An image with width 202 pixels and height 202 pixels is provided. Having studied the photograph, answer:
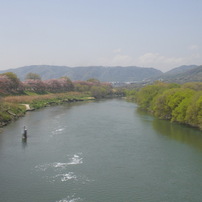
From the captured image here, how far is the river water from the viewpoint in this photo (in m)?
16.4

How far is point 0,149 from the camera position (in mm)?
25047

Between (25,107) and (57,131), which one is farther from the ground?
(25,107)

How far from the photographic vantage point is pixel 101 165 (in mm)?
21062

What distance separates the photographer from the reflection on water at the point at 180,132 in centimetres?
2899

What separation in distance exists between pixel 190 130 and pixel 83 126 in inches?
590

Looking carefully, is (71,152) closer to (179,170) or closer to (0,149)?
(0,149)

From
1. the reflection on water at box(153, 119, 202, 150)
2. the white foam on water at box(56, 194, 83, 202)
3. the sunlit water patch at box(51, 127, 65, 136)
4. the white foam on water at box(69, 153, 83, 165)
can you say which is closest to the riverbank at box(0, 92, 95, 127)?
the sunlit water patch at box(51, 127, 65, 136)

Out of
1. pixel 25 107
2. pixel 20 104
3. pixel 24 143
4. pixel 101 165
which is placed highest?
pixel 20 104

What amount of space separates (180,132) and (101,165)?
53.1 ft

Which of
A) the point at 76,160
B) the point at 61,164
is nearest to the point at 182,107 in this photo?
the point at 76,160

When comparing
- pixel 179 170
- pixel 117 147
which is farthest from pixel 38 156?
pixel 179 170

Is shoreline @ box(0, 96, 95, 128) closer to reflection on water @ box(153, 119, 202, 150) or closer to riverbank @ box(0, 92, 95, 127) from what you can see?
riverbank @ box(0, 92, 95, 127)

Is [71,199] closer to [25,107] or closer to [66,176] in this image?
[66,176]

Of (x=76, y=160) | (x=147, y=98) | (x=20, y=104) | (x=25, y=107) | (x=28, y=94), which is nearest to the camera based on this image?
(x=76, y=160)
